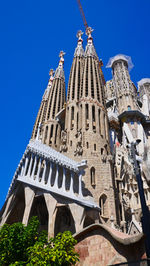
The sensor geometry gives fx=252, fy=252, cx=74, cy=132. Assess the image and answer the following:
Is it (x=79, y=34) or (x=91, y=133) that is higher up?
(x=79, y=34)

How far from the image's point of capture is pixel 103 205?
2003 centimetres

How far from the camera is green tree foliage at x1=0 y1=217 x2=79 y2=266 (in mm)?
8672

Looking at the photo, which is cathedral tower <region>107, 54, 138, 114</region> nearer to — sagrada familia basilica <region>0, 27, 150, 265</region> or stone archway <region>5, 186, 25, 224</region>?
sagrada familia basilica <region>0, 27, 150, 265</region>

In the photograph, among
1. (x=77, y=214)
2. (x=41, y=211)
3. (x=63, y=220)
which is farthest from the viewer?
(x=41, y=211)

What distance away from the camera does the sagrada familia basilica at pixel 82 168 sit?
1841 cm

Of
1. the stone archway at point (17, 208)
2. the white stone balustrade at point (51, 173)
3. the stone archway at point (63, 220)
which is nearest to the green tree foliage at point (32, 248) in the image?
the white stone balustrade at point (51, 173)

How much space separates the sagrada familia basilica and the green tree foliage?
1759 millimetres

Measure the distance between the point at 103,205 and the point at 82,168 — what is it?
335 cm

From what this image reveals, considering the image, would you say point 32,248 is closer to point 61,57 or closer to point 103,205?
point 103,205

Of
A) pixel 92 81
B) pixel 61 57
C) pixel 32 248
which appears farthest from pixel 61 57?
pixel 32 248

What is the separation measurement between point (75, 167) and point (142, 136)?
15.0m

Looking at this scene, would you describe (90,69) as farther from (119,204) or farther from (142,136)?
(119,204)

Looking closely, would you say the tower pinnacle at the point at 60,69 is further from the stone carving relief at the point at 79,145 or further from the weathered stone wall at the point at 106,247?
the weathered stone wall at the point at 106,247

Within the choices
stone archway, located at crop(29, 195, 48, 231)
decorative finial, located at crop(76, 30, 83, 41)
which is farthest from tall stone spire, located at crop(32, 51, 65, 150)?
stone archway, located at crop(29, 195, 48, 231)
